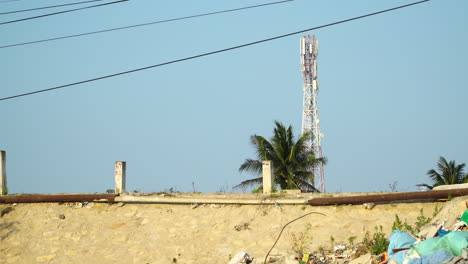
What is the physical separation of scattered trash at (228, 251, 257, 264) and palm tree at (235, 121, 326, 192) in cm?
1687

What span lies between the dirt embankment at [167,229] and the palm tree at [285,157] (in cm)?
1425

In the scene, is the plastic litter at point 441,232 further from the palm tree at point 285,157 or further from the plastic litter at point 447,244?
the palm tree at point 285,157

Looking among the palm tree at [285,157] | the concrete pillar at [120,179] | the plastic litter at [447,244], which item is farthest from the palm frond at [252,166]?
the plastic litter at [447,244]

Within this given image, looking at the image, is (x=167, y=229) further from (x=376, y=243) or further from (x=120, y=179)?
(x=376, y=243)

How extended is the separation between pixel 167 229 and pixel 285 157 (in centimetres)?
1538

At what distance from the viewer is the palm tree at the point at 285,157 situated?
108 ft

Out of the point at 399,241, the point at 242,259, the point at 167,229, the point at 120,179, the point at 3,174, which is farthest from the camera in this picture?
the point at 3,174

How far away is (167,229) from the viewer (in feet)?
59.8

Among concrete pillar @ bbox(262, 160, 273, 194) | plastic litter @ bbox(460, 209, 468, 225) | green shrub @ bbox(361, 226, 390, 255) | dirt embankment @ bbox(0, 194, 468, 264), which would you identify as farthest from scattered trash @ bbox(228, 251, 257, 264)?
plastic litter @ bbox(460, 209, 468, 225)

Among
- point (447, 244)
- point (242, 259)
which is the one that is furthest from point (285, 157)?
point (447, 244)

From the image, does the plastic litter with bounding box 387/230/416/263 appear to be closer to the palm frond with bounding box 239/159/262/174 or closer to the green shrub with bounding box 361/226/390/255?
the green shrub with bounding box 361/226/390/255

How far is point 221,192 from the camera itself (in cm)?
2064

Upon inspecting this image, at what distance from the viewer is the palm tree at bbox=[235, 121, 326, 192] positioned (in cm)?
3297

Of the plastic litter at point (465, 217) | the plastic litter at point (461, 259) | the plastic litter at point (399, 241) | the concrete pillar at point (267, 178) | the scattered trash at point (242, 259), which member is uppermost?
the concrete pillar at point (267, 178)
